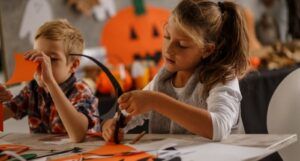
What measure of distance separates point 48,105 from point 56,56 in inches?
7.3

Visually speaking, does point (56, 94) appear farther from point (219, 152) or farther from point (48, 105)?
point (219, 152)

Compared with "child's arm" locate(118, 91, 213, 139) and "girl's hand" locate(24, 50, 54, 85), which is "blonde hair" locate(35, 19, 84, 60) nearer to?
"girl's hand" locate(24, 50, 54, 85)

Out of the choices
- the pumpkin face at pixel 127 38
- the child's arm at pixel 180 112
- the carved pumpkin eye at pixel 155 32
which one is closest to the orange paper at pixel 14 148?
the child's arm at pixel 180 112

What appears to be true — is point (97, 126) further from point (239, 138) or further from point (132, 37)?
point (132, 37)

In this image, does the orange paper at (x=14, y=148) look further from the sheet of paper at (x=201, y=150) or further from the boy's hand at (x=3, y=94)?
the sheet of paper at (x=201, y=150)

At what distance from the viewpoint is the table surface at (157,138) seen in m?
1.20

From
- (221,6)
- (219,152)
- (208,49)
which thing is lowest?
(219,152)

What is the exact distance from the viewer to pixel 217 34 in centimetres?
150

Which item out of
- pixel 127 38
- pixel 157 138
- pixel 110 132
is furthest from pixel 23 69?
pixel 127 38

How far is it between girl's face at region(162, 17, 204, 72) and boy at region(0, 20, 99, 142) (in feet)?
0.91

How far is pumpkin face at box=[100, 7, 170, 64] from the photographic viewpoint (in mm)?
3402

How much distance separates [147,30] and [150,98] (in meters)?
2.19

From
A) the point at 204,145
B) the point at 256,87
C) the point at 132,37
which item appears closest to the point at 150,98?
the point at 204,145

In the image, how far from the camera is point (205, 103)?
147cm
